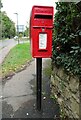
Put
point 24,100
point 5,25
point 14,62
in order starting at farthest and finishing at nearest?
point 5,25
point 14,62
point 24,100

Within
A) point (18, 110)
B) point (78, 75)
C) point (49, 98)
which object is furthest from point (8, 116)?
point (78, 75)

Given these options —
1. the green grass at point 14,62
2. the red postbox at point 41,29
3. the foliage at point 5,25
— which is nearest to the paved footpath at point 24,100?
the red postbox at point 41,29

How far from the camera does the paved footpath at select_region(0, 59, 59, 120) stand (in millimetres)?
4621

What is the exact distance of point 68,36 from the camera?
4316 mm

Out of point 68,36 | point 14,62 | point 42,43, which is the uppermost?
point 68,36

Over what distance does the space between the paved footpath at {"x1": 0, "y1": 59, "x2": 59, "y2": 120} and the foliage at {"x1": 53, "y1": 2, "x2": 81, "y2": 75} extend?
0.96m

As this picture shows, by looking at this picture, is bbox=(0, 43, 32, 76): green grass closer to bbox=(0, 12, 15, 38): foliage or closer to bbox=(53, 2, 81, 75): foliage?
bbox=(53, 2, 81, 75): foliage

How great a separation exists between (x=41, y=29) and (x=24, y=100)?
1.74 meters

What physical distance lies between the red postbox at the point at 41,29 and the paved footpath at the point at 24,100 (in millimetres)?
1101

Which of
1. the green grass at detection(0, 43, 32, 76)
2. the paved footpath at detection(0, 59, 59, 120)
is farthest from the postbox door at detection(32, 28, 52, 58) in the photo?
the green grass at detection(0, 43, 32, 76)

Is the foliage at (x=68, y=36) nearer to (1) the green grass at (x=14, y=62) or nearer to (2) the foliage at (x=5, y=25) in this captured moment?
(1) the green grass at (x=14, y=62)

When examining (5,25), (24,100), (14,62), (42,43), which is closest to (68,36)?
(42,43)

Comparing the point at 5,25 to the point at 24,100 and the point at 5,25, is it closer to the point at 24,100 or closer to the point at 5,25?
the point at 5,25

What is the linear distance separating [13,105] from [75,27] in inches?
84.4
